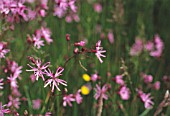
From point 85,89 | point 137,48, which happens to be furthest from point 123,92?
point 137,48

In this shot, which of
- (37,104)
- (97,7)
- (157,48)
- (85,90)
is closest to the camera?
(37,104)

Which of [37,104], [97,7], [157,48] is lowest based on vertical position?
[37,104]

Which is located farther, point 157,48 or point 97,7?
point 97,7

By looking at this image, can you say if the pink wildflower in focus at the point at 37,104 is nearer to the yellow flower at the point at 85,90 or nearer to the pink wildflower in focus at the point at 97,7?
the yellow flower at the point at 85,90

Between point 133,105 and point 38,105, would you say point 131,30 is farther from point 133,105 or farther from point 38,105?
point 38,105

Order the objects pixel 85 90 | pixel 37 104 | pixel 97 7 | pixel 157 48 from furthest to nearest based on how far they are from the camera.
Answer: pixel 97 7
pixel 157 48
pixel 85 90
pixel 37 104

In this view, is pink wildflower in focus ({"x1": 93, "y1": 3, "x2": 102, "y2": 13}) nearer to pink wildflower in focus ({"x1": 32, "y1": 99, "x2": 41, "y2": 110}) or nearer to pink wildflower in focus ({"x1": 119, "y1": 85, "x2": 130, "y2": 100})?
pink wildflower in focus ({"x1": 119, "y1": 85, "x2": 130, "y2": 100})

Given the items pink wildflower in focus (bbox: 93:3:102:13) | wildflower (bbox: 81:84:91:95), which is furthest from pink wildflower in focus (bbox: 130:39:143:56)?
wildflower (bbox: 81:84:91:95)

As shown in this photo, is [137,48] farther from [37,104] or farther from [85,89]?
[37,104]
